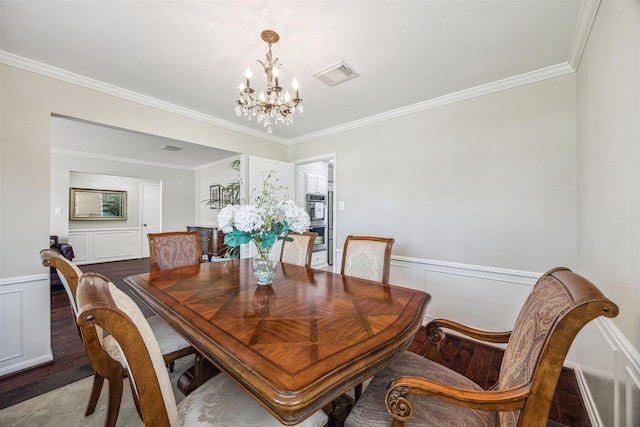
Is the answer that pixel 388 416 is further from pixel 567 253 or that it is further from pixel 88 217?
pixel 88 217

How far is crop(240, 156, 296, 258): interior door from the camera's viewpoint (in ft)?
11.7

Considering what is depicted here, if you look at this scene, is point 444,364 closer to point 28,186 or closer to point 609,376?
point 609,376

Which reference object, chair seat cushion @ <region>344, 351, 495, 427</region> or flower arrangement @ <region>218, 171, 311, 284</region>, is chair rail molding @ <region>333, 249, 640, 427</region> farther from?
flower arrangement @ <region>218, 171, 311, 284</region>

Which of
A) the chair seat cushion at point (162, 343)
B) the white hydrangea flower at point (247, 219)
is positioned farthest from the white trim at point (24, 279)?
the white hydrangea flower at point (247, 219)

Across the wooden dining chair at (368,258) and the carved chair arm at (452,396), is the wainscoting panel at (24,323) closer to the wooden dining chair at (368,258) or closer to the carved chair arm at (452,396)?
the wooden dining chair at (368,258)

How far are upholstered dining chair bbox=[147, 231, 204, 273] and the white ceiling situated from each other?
1474mm

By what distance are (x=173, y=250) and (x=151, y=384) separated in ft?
6.20

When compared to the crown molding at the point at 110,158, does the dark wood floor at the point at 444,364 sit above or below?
below

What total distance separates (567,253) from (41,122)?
14.8 ft

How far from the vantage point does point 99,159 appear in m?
5.52

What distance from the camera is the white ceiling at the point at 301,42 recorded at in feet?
5.06

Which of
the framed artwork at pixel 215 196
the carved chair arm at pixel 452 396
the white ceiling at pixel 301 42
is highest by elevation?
the white ceiling at pixel 301 42

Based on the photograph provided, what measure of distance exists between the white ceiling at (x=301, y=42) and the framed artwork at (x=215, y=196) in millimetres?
3511

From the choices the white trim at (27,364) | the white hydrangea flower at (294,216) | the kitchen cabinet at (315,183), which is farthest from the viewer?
the kitchen cabinet at (315,183)
